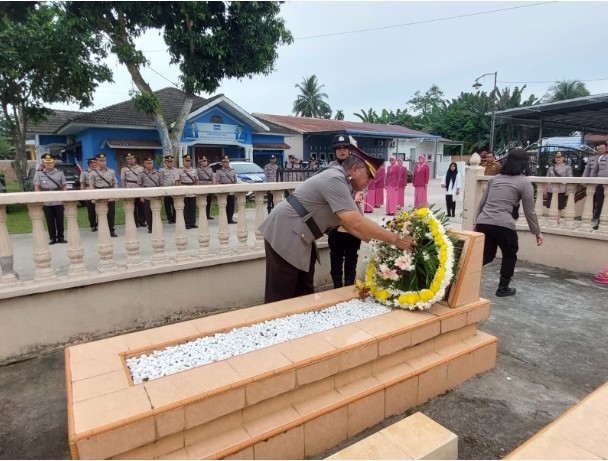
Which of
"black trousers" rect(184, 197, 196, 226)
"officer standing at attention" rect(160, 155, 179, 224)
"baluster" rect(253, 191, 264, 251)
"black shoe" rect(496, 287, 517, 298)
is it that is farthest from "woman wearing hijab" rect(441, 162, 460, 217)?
"baluster" rect(253, 191, 264, 251)

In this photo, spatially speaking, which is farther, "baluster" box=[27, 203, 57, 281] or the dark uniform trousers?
the dark uniform trousers

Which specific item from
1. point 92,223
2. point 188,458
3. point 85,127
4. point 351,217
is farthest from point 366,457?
point 85,127

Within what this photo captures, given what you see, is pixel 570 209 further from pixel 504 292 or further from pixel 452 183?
pixel 452 183

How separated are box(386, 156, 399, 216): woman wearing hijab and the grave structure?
28.3ft

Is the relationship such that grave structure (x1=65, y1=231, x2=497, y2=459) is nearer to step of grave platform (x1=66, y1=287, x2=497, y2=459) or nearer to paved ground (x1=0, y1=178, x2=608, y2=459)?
step of grave platform (x1=66, y1=287, x2=497, y2=459)

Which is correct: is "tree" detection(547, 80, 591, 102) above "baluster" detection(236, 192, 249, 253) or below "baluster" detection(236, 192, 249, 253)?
above

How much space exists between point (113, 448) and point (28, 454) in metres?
1.02

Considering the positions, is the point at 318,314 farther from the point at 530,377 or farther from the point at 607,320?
the point at 607,320

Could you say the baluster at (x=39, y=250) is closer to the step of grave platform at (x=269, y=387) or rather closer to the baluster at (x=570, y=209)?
the step of grave platform at (x=269, y=387)

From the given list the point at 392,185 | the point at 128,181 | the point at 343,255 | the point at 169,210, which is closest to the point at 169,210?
the point at 169,210

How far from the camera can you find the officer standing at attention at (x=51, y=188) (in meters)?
6.72

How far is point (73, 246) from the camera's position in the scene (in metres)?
3.44

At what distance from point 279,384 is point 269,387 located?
6 cm

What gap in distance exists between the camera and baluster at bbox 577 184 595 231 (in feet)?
16.9
